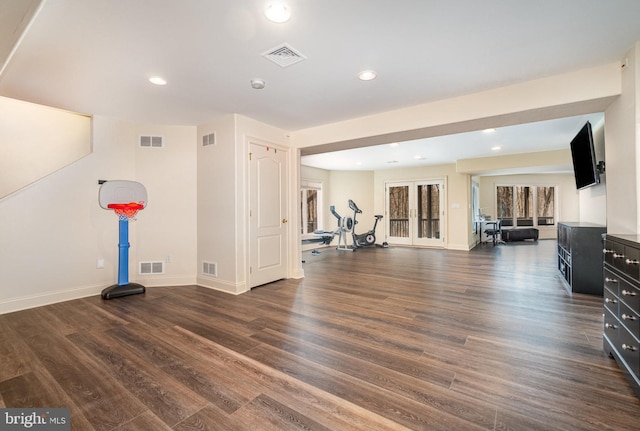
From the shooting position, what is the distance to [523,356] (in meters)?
2.09

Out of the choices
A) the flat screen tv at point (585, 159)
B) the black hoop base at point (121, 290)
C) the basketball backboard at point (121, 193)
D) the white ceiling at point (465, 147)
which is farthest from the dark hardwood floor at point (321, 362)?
the white ceiling at point (465, 147)

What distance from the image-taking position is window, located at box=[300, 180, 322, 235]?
8.73 m

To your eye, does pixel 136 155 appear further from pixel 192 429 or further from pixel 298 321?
pixel 192 429

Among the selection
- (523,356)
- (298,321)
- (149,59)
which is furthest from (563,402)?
Result: (149,59)

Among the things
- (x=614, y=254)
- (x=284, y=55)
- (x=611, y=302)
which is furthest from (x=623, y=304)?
(x=284, y=55)

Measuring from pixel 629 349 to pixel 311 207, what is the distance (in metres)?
7.77

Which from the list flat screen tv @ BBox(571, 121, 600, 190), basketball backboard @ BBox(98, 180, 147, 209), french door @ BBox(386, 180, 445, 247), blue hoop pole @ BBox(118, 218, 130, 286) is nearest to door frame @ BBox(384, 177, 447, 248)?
french door @ BBox(386, 180, 445, 247)

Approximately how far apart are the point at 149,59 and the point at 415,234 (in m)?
8.22

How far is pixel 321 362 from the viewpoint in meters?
2.04

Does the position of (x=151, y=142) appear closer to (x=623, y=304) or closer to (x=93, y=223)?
→ (x=93, y=223)

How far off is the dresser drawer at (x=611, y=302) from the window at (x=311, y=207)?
711 cm

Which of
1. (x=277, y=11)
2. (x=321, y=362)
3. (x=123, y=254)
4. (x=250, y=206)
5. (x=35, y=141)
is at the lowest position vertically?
→ (x=321, y=362)

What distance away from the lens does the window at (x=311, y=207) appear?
8.73 meters

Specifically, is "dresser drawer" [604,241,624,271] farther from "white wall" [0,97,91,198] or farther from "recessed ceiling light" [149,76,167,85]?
"white wall" [0,97,91,198]
